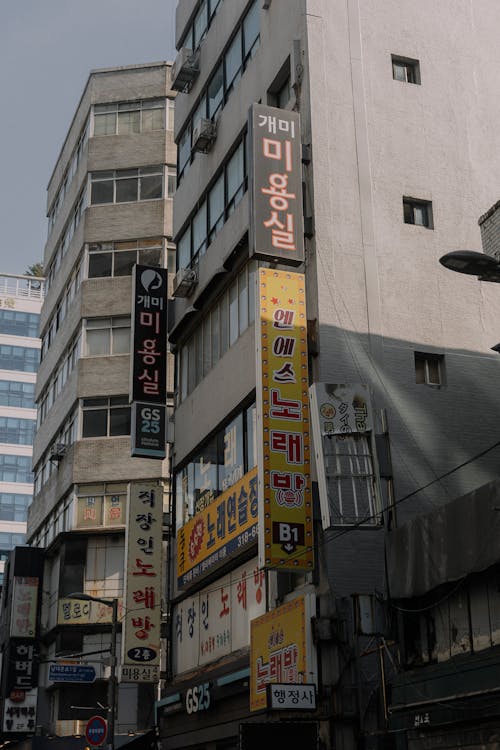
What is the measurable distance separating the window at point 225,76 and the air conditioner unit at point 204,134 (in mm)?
772

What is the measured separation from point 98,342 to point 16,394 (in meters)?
69.0

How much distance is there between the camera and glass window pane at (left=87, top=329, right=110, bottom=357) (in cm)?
4881

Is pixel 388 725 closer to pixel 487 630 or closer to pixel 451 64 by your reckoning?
pixel 487 630

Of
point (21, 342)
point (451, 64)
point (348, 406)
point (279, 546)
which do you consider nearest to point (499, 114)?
point (451, 64)

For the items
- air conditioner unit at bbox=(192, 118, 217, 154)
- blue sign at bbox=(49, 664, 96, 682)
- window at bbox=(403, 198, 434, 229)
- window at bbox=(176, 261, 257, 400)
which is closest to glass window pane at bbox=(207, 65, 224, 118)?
air conditioner unit at bbox=(192, 118, 217, 154)

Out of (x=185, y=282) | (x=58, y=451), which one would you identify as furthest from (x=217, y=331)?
(x=58, y=451)

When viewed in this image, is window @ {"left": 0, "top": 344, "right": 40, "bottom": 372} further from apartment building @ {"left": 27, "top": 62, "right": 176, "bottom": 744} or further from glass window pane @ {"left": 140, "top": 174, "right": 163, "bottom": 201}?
glass window pane @ {"left": 140, "top": 174, "right": 163, "bottom": 201}

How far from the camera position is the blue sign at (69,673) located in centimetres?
3384

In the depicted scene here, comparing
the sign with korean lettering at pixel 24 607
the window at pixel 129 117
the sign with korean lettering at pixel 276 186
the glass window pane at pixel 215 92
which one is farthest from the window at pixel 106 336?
the sign with korean lettering at pixel 276 186

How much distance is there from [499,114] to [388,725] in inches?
646

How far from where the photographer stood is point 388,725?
2017 cm

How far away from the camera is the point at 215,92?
112ft

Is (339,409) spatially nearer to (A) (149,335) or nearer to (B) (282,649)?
(B) (282,649)

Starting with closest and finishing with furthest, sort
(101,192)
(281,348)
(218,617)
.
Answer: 1. (281,348)
2. (218,617)
3. (101,192)
